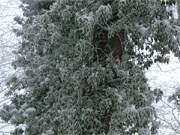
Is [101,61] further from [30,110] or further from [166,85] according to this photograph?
[166,85]

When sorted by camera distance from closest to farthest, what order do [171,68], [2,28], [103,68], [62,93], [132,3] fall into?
[132,3]
[103,68]
[62,93]
[171,68]
[2,28]

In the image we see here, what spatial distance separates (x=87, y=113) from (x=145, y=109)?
4.17 ft

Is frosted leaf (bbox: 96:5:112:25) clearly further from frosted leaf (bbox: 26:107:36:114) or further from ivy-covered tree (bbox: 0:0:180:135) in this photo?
frosted leaf (bbox: 26:107:36:114)

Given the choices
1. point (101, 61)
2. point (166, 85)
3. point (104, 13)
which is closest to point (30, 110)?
point (101, 61)

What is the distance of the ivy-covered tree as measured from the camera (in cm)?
985

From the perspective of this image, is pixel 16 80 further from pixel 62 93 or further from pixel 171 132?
pixel 171 132

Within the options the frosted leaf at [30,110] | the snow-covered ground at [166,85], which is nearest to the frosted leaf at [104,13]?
the frosted leaf at [30,110]

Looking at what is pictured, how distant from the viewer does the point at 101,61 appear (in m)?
10.6

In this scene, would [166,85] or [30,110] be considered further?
[166,85]

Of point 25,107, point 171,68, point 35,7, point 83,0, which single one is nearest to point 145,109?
point 83,0

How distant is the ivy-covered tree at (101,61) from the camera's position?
985cm

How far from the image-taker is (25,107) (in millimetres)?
12344

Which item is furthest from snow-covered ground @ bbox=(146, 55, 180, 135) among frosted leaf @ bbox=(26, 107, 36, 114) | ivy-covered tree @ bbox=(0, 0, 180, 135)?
ivy-covered tree @ bbox=(0, 0, 180, 135)

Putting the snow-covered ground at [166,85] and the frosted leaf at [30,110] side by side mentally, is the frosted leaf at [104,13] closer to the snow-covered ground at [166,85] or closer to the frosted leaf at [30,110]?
the frosted leaf at [30,110]
